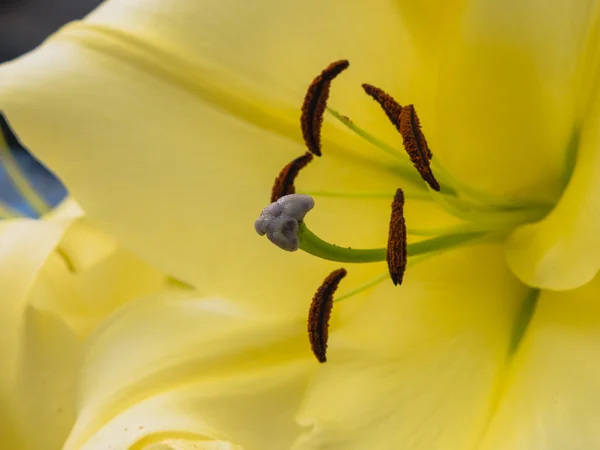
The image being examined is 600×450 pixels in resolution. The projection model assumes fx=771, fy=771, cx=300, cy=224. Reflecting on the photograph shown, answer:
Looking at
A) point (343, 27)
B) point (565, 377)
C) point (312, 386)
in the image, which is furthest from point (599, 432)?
point (343, 27)

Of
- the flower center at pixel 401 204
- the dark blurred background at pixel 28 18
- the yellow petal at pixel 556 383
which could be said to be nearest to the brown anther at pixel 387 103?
the flower center at pixel 401 204

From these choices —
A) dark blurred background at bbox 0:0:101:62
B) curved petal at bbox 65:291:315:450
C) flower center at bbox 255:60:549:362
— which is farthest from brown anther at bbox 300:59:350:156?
dark blurred background at bbox 0:0:101:62

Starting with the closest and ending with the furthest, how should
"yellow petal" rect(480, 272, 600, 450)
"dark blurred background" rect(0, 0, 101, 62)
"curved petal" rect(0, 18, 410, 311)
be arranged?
"yellow petal" rect(480, 272, 600, 450), "curved petal" rect(0, 18, 410, 311), "dark blurred background" rect(0, 0, 101, 62)

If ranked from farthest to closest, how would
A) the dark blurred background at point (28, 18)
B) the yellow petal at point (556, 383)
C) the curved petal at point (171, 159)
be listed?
the dark blurred background at point (28, 18) → the curved petal at point (171, 159) → the yellow petal at point (556, 383)

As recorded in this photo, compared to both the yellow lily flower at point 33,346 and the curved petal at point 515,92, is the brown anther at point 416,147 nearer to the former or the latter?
the curved petal at point 515,92

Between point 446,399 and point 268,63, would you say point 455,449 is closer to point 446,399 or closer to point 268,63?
point 446,399

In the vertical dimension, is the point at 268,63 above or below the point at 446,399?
above

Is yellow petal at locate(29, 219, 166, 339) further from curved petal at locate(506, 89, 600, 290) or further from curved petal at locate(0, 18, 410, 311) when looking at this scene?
curved petal at locate(506, 89, 600, 290)
